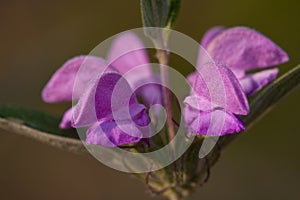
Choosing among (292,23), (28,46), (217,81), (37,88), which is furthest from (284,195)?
(217,81)

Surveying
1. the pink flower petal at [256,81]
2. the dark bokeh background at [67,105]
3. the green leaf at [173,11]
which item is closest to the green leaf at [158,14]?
the green leaf at [173,11]

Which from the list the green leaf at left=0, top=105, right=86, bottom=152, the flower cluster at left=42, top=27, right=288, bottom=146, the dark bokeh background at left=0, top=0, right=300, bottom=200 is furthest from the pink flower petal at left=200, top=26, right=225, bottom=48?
the dark bokeh background at left=0, top=0, right=300, bottom=200

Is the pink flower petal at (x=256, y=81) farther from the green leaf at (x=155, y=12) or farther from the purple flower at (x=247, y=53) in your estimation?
the green leaf at (x=155, y=12)

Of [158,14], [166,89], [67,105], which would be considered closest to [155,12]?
[158,14]

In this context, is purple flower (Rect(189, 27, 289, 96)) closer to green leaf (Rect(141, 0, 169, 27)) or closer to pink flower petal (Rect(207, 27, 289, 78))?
pink flower petal (Rect(207, 27, 289, 78))

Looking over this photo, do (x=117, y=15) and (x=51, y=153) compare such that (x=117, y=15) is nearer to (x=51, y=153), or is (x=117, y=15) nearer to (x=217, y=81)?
(x=51, y=153)

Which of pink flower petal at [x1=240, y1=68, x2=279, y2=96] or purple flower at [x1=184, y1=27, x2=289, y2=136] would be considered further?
pink flower petal at [x1=240, y1=68, x2=279, y2=96]
